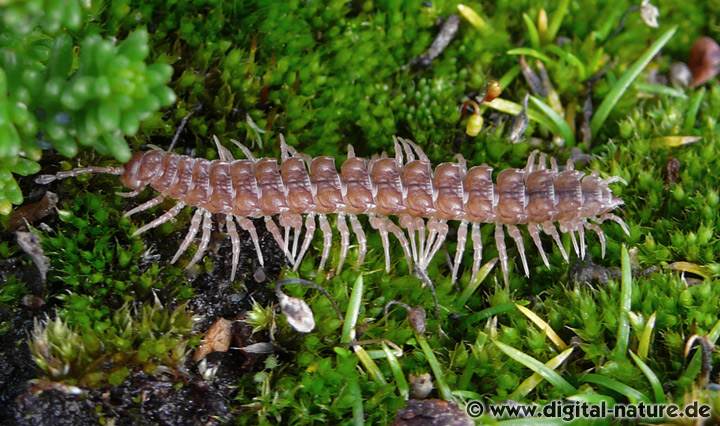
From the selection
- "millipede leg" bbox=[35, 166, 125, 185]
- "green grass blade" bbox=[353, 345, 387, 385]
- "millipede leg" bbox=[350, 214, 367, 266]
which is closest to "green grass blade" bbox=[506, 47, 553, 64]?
"millipede leg" bbox=[350, 214, 367, 266]

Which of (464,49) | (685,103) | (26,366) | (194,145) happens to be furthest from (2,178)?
(685,103)

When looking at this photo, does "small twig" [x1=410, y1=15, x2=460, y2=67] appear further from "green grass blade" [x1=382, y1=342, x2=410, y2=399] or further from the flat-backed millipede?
"green grass blade" [x1=382, y1=342, x2=410, y2=399]

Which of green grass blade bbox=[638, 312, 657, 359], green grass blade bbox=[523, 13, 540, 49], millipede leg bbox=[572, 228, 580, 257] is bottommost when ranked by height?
green grass blade bbox=[638, 312, 657, 359]

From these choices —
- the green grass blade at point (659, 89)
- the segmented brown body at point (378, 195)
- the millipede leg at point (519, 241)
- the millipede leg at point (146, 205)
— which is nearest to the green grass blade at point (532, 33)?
the green grass blade at point (659, 89)

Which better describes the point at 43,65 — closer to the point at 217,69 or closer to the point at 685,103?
the point at 217,69

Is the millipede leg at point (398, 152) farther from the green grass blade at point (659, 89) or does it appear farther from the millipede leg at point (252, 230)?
the green grass blade at point (659, 89)

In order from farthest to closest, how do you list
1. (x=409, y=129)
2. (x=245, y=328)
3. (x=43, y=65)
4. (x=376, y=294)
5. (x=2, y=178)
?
1. (x=409, y=129)
2. (x=376, y=294)
3. (x=245, y=328)
4. (x=43, y=65)
5. (x=2, y=178)
